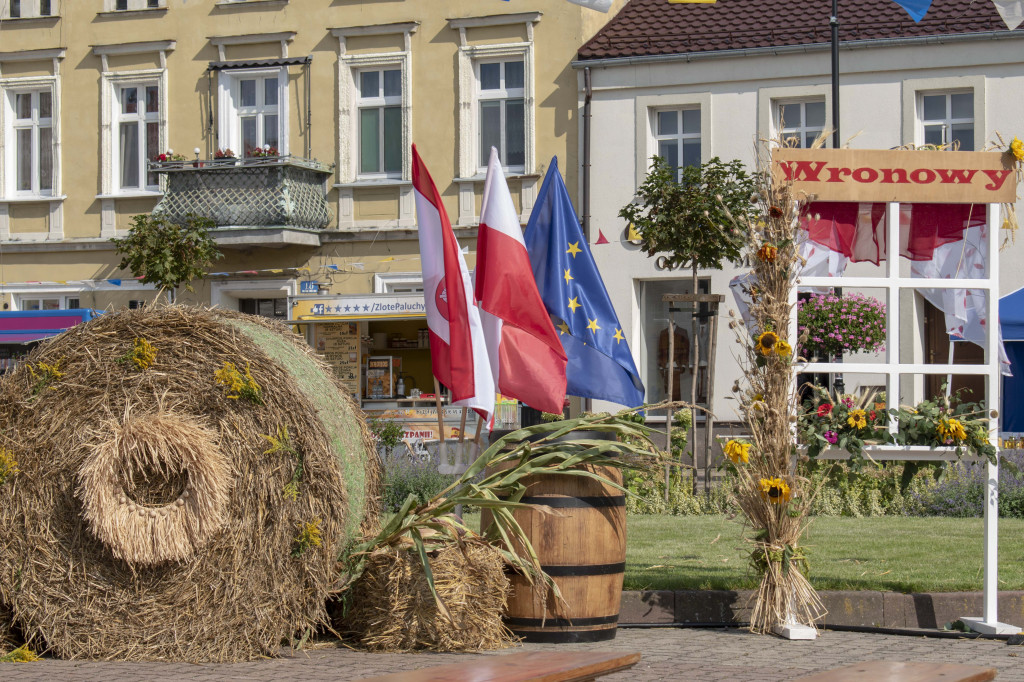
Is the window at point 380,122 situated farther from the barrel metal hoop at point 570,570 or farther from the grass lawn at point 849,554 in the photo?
the barrel metal hoop at point 570,570

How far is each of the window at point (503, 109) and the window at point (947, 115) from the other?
254 inches

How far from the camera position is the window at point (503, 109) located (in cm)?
2320

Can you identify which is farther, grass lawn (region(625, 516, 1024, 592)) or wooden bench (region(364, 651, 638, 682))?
grass lawn (region(625, 516, 1024, 592))

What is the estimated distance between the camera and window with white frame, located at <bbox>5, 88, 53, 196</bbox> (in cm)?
2530

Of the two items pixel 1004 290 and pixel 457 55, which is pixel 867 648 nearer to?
pixel 1004 290

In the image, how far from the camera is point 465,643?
7.05 metres

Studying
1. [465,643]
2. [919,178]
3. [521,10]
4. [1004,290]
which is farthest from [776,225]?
[521,10]

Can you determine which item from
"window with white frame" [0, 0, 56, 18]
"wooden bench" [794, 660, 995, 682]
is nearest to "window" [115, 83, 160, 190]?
"window with white frame" [0, 0, 56, 18]

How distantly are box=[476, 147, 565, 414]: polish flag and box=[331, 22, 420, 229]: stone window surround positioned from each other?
49.4 ft

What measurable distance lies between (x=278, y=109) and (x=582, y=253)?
52.5 feet

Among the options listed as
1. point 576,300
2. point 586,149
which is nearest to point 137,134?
point 586,149

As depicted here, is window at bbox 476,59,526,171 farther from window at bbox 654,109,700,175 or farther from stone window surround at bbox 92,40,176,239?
stone window surround at bbox 92,40,176,239

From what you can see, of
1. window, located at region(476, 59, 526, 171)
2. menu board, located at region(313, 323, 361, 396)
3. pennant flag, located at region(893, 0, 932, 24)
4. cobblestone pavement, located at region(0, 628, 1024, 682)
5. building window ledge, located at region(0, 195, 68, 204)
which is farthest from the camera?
building window ledge, located at region(0, 195, 68, 204)

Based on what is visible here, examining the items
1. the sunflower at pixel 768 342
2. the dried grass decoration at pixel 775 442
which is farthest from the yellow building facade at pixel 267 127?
the sunflower at pixel 768 342
